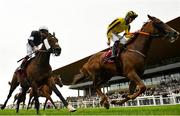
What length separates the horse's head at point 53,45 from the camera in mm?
8484

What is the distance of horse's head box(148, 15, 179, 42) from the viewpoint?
8305mm

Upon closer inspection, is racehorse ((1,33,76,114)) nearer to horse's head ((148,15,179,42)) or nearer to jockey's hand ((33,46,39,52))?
jockey's hand ((33,46,39,52))

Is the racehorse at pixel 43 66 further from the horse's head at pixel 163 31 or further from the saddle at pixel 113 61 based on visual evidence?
the horse's head at pixel 163 31

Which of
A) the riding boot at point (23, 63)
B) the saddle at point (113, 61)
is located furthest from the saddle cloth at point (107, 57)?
the riding boot at point (23, 63)

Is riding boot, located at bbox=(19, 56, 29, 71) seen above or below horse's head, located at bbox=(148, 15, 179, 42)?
below

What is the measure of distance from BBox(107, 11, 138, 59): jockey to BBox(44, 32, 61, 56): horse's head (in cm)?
145

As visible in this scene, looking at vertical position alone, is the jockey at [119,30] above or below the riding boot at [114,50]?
above

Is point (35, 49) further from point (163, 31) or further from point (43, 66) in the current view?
point (163, 31)

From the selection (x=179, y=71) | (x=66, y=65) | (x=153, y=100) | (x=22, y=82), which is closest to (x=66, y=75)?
(x=66, y=65)

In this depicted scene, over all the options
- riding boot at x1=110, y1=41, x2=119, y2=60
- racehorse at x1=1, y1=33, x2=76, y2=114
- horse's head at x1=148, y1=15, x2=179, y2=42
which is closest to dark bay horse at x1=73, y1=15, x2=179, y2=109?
horse's head at x1=148, y1=15, x2=179, y2=42

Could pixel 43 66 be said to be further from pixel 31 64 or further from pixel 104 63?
pixel 104 63

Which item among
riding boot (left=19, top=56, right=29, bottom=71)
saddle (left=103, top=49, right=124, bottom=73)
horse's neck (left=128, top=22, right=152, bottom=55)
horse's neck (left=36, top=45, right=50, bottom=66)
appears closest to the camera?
horse's neck (left=128, top=22, right=152, bottom=55)

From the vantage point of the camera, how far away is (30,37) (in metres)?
9.36

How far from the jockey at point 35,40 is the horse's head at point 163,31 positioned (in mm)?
2775
